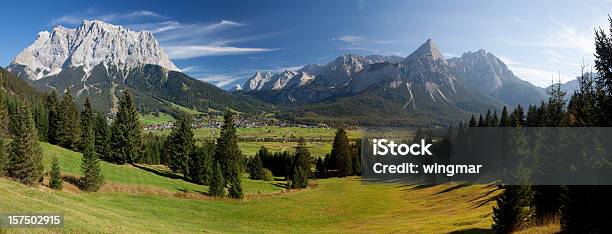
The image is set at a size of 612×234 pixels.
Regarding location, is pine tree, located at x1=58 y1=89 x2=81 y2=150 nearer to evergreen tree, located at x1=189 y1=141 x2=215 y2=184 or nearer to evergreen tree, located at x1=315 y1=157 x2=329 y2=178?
evergreen tree, located at x1=189 y1=141 x2=215 y2=184

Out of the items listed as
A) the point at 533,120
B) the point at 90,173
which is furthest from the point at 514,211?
the point at 90,173

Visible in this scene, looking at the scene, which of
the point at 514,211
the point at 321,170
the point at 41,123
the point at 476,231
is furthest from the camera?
the point at 321,170

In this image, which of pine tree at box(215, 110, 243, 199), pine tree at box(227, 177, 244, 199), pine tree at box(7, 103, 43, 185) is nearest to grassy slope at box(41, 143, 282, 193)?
pine tree at box(227, 177, 244, 199)

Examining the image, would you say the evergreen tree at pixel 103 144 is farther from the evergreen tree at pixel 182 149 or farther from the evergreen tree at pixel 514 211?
the evergreen tree at pixel 514 211

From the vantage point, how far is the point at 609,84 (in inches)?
768

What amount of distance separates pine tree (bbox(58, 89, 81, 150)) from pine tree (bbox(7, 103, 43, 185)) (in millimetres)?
46154

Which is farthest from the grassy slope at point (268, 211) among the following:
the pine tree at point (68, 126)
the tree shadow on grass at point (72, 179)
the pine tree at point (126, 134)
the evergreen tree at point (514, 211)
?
the pine tree at point (68, 126)

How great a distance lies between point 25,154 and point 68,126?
1989 inches

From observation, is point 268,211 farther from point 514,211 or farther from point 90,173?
point 514,211

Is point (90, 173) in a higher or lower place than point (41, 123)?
lower

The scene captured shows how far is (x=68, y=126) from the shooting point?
90562mm

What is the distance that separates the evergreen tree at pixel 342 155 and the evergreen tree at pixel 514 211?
95.0 meters

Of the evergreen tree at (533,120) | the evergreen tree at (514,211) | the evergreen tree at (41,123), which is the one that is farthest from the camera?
the evergreen tree at (41,123)

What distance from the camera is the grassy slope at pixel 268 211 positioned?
31031 millimetres
